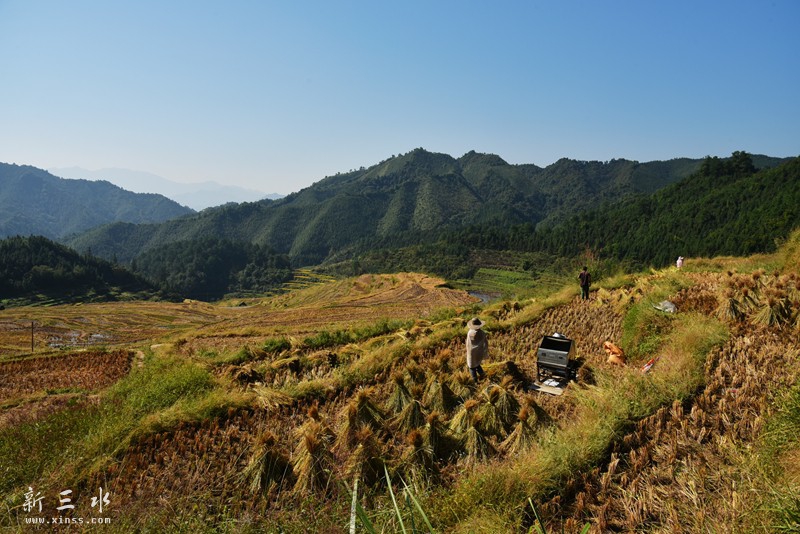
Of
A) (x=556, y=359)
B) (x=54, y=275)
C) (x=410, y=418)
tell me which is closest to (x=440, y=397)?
(x=410, y=418)

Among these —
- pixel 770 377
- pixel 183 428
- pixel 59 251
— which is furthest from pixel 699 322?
pixel 59 251

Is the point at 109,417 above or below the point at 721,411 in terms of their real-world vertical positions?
below

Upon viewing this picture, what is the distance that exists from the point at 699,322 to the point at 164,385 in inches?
451

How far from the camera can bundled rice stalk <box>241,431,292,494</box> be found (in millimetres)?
5164

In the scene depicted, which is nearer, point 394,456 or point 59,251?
point 394,456

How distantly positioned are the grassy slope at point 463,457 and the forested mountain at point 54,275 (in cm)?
10596

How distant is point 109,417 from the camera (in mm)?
6762

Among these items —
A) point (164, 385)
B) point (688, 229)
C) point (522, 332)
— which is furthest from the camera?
point (688, 229)

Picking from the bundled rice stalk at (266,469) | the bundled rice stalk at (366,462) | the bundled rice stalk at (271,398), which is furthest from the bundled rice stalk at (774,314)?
the bundled rice stalk at (271,398)

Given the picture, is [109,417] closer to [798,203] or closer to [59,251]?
[798,203]

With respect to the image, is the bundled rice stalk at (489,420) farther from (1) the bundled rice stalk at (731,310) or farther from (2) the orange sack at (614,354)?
(1) the bundled rice stalk at (731,310)

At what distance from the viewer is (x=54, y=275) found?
93812mm

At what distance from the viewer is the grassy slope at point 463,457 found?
4.14 meters

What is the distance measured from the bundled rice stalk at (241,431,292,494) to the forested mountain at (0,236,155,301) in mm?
108703
